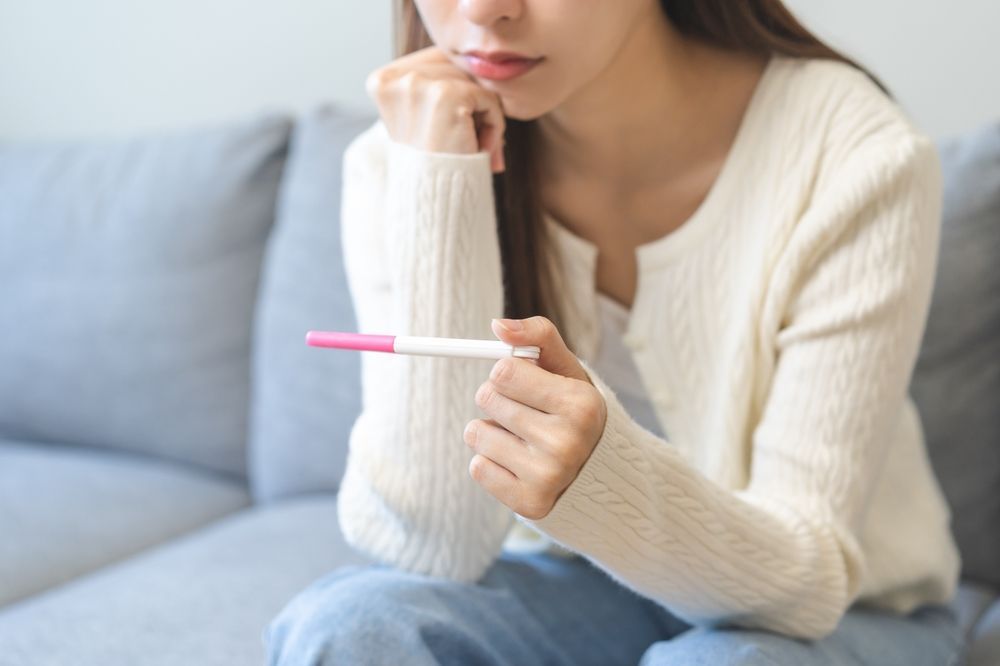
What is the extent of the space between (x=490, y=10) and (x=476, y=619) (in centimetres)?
47

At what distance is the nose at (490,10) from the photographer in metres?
0.83

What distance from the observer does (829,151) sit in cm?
94

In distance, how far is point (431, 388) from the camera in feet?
2.99

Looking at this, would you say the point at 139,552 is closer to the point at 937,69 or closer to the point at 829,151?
the point at 829,151

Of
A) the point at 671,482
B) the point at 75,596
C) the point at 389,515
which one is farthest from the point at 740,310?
the point at 75,596

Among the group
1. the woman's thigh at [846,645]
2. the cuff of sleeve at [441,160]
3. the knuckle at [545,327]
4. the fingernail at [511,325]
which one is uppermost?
the cuff of sleeve at [441,160]

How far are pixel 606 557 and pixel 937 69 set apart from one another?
3.10ft

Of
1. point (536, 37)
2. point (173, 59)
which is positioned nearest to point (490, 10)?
point (536, 37)

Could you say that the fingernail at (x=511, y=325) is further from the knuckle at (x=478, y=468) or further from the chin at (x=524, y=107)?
the chin at (x=524, y=107)

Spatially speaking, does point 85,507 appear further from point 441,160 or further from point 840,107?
point 840,107

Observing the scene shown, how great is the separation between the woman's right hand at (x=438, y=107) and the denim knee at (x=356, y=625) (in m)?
0.35

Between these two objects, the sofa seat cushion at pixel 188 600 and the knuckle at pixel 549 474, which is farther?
the sofa seat cushion at pixel 188 600

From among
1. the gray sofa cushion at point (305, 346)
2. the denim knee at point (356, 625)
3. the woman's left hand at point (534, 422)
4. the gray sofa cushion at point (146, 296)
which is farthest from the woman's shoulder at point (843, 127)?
the gray sofa cushion at point (146, 296)

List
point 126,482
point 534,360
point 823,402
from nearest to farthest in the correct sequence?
point 534,360 → point 823,402 → point 126,482
